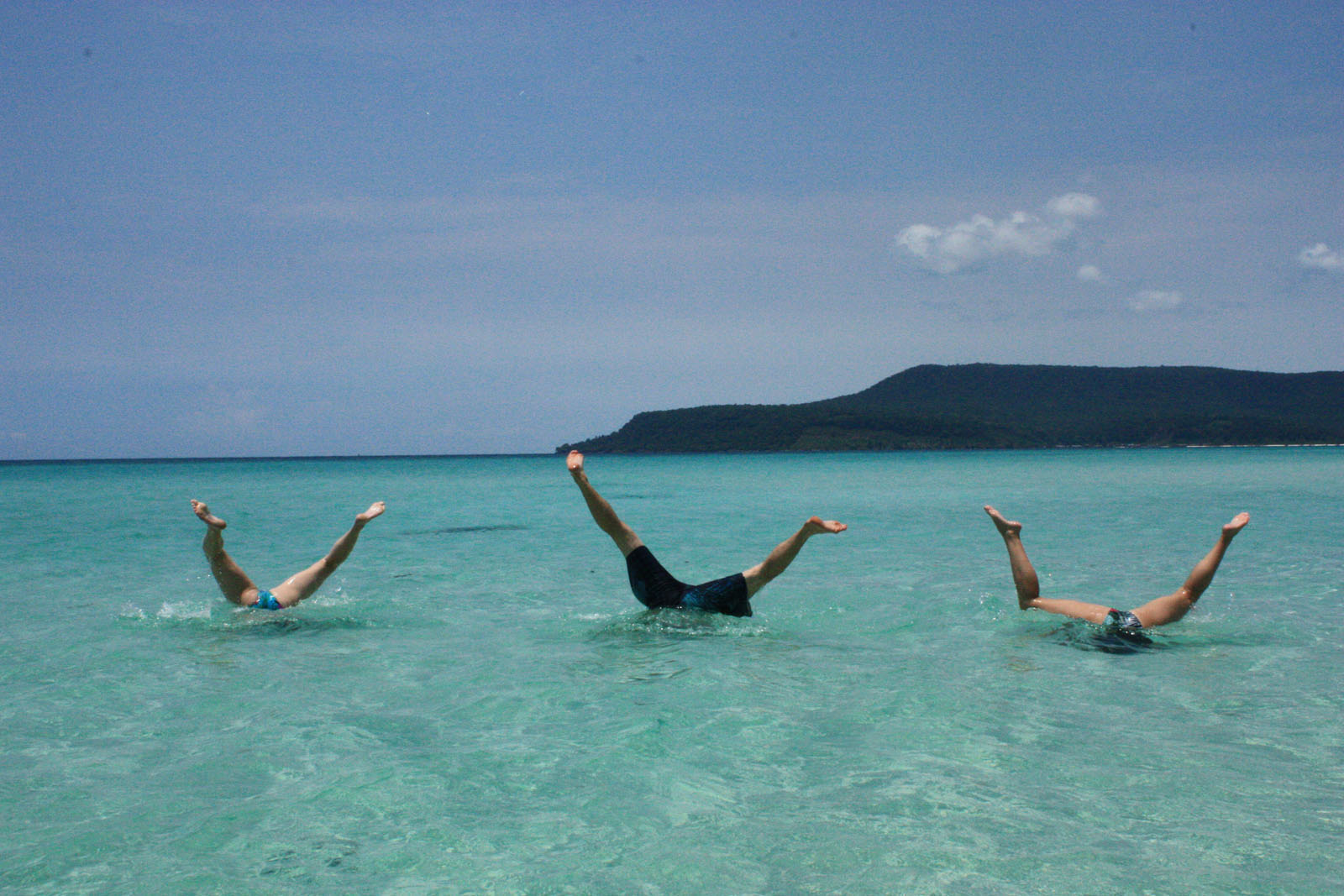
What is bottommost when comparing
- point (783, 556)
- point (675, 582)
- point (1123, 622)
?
point (1123, 622)

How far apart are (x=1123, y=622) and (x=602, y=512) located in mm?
4686

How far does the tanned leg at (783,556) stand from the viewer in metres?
7.89

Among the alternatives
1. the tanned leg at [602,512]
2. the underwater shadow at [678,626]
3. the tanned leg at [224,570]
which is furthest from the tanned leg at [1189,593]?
the tanned leg at [224,570]

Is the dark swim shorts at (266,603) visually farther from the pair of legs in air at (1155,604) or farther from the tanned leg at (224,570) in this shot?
the pair of legs in air at (1155,604)

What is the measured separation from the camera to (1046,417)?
146 m

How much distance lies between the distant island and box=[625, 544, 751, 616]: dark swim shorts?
407 feet

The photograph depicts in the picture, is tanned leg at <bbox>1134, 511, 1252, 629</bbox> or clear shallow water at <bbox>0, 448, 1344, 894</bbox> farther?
tanned leg at <bbox>1134, 511, 1252, 629</bbox>

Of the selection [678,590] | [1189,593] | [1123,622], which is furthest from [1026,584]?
[678,590]

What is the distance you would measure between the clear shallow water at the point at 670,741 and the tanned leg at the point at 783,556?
51 centimetres

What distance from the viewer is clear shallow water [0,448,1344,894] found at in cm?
394

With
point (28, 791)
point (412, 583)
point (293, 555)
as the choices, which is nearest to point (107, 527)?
point (293, 555)

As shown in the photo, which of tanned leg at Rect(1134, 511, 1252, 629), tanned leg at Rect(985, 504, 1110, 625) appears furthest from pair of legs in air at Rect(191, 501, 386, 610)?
tanned leg at Rect(1134, 511, 1252, 629)

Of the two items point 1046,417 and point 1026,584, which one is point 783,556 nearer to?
point 1026,584

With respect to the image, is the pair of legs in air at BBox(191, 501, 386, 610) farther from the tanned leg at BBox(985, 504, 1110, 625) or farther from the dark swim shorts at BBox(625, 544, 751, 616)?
→ the tanned leg at BBox(985, 504, 1110, 625)
